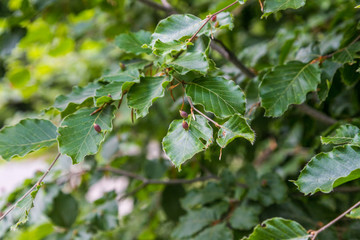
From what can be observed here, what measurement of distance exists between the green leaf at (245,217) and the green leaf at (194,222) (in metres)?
0.07

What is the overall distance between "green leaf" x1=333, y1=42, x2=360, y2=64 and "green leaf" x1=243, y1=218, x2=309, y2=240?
36 cm

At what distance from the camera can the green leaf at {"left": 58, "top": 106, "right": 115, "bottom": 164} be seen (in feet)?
1.84

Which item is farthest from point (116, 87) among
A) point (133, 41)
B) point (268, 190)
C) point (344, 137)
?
point (268, 190)

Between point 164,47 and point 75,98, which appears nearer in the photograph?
point 164,47

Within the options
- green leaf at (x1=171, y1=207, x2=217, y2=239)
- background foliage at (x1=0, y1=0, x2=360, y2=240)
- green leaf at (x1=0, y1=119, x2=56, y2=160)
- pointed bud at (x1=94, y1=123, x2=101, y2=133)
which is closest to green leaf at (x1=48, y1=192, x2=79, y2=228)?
background foliage at (x1=0, y1=0, x2=360, y2=240)

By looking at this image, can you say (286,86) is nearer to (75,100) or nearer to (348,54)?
(348,54)

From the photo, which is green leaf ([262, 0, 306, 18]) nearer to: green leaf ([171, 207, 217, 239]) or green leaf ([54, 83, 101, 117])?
green leaf ([54, 83, 101, 117])

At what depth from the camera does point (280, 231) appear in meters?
0.52

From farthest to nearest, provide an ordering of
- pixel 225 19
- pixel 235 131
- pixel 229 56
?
pixel 229 56 → pixel 225 19 → pixel 235 131

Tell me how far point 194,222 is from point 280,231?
0.41 m

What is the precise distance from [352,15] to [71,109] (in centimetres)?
94

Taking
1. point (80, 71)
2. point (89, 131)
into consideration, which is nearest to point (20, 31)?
point (89, 131)

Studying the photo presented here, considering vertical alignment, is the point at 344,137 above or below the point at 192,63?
below

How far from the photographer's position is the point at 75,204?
1045mm
